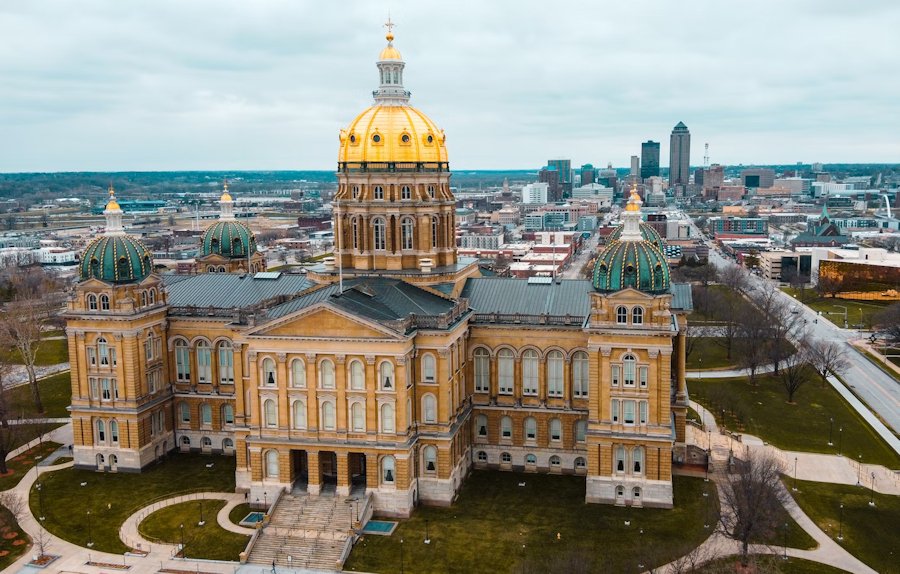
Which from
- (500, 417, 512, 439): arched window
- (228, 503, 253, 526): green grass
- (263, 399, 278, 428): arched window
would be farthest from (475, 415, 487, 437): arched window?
(228, 503, 253, 526): green grass

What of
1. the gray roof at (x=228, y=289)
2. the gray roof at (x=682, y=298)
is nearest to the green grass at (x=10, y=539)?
the gray roof at (x=228, y=289)

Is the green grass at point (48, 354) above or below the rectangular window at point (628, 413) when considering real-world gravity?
below

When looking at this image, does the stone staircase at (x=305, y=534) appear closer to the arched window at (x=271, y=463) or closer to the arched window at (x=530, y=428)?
the arched window at (x=271, y=463)

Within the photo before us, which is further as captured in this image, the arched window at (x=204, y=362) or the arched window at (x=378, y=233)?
the arched window at (x=204, y=362)

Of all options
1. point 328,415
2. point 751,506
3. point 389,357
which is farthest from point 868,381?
point 328,415

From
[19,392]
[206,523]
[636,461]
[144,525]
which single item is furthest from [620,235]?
[19,392]

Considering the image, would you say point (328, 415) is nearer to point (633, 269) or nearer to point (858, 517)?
point (633, 269)
